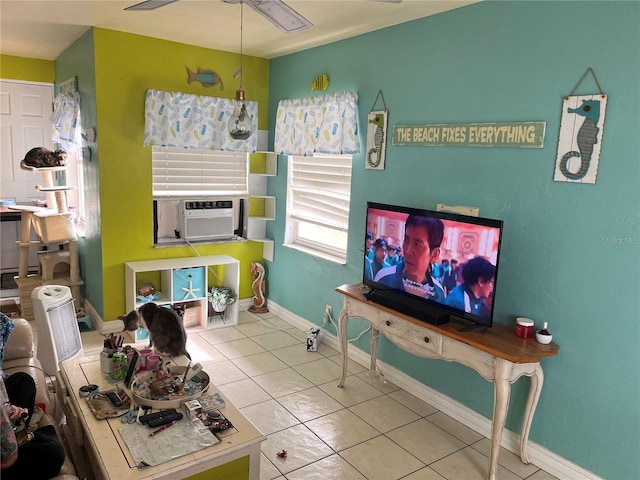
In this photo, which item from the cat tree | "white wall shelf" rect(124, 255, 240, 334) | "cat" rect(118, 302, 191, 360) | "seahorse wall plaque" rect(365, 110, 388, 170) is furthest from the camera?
the cat tree

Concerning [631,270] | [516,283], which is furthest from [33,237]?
[631,270]

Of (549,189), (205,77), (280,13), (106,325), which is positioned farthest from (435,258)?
(106,325)


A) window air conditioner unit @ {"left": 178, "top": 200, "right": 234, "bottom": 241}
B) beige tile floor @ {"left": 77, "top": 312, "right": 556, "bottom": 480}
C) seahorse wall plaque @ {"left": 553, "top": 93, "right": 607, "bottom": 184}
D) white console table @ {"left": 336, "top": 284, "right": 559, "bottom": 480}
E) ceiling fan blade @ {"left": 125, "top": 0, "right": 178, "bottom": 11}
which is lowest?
beige tile floor @ {"left": 77, "top": 312, "right": 556, "bottom": 480}

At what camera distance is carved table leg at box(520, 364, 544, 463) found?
97.0 inches

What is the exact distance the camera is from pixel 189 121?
13.5 ft

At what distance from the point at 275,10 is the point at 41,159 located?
10.4ft

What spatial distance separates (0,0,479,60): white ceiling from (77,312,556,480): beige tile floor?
246 cm

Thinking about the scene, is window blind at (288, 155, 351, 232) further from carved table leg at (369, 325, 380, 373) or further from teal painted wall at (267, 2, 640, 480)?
carved table leg at (369, 325, 380, 373)

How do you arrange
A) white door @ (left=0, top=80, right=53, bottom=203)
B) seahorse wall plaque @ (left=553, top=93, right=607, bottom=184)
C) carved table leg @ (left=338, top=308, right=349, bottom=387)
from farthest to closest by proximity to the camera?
white door @ (left=0, top=80, right=53, bottom=203)
carved table leg @ (left=338, top=308, right=349, bottom=387)
seahorse wall plaque @ (left=553, top=93, right=607, bottom=184)

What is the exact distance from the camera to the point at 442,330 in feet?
8.51

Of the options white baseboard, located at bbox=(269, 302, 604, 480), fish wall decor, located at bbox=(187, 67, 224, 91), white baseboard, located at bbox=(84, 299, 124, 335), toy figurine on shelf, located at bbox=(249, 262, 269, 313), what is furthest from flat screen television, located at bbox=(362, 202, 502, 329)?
white baseboard, located at bbox=(84, 299, 124, 335)

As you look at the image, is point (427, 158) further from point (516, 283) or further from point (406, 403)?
point (406, 403)

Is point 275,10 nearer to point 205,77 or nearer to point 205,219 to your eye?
point 205,77

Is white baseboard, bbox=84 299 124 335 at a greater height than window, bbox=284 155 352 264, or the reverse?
window, bbox=284 155 352 264
